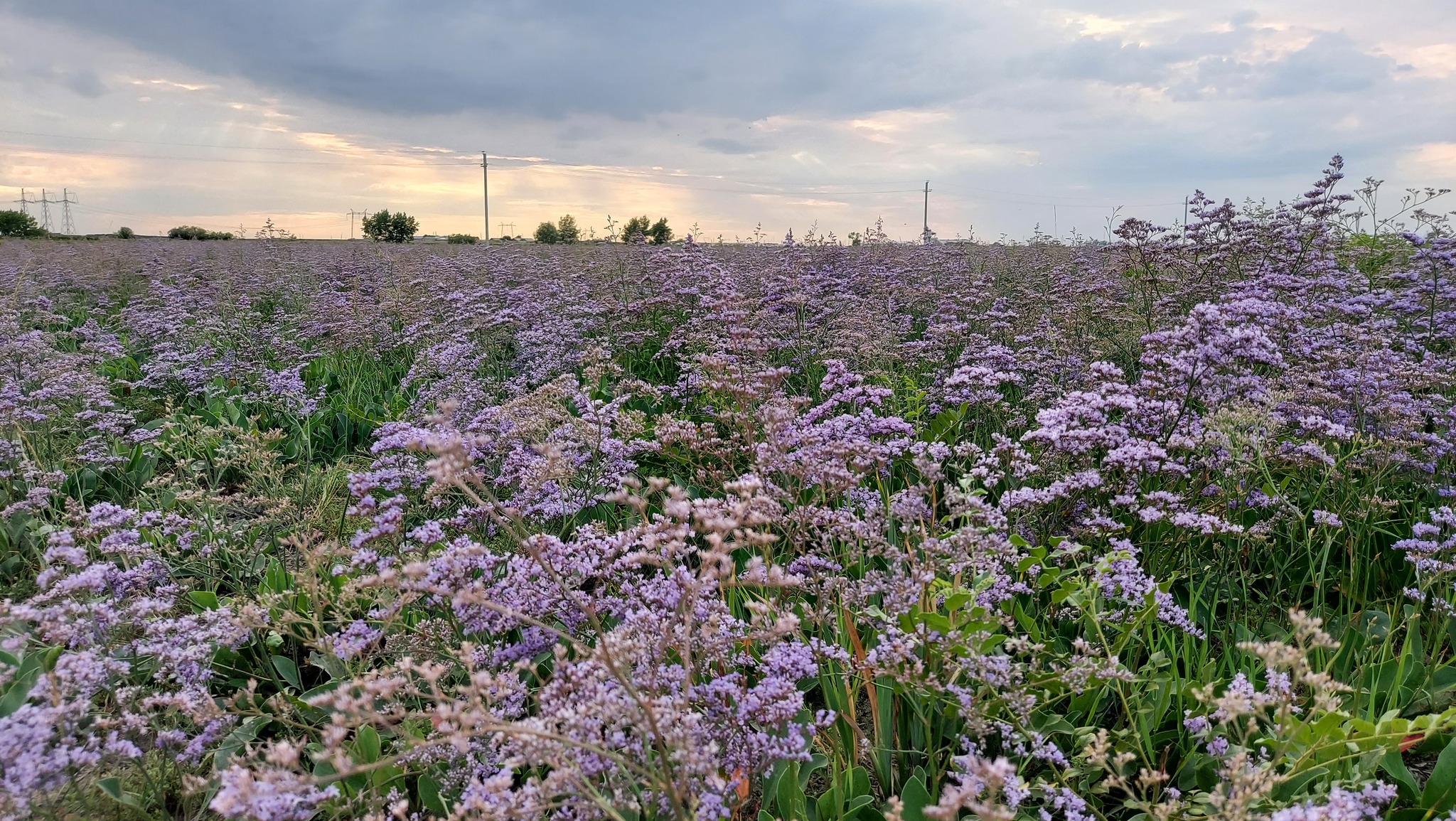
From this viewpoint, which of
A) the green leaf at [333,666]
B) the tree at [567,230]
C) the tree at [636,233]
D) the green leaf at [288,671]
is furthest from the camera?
the tree at [567,230]

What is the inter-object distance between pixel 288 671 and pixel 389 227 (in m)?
38.0

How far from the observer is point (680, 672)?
6.57 feet

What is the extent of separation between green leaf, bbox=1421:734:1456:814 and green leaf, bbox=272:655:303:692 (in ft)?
12.4

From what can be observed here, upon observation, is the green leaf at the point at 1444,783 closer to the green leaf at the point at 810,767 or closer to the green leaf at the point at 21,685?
the green leaf at the point at 810,767

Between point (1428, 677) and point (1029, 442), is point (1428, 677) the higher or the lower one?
the lower one

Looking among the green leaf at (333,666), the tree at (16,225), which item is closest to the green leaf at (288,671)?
the green leaf at (333,666)

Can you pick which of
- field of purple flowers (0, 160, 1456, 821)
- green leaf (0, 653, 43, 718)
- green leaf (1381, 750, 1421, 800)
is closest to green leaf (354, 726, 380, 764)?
field of purple flowers (0, 160, 1456, 821)

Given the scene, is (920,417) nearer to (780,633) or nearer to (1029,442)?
(1029,442)

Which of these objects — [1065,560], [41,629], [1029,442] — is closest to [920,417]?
[1029,442]

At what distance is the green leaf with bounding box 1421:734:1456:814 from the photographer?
7.07ft

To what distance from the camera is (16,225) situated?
4394cm

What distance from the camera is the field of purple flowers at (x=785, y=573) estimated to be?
1.84 metres

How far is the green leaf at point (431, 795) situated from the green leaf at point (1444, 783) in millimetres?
2727

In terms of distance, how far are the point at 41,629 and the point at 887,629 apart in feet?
7.80
